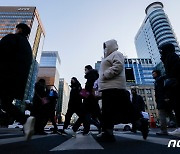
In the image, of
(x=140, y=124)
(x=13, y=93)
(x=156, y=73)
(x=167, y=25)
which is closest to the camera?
(x=13, y=93)

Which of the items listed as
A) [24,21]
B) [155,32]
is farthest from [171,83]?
[24,21]

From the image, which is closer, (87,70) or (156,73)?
(87,70)

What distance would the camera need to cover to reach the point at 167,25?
9156 cm

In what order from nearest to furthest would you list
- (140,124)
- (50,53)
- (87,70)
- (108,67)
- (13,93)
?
A: (13,93)
(140,124)
(108,67)
(87,70)
(50,53)

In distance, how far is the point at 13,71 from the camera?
7.47 feet

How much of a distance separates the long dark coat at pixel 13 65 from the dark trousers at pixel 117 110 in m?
1.49

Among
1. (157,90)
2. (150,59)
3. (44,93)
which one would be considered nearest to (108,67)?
(157,90)

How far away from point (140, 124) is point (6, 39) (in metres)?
2.63

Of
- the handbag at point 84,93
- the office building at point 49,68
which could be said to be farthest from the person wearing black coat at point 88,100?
the office building at point 49,68

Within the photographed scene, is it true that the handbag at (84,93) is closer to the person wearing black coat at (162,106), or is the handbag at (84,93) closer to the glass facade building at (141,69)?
the person wearing black coat at (162,106)

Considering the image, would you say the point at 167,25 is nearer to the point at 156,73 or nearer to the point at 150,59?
the point at 150,59

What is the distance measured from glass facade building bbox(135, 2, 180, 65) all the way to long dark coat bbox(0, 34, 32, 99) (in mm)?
97764

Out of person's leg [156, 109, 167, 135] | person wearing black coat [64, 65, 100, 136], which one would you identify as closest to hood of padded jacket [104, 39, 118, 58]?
person wearing black coat [64, 65, 100, 136]

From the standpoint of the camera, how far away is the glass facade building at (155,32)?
8900 cm
